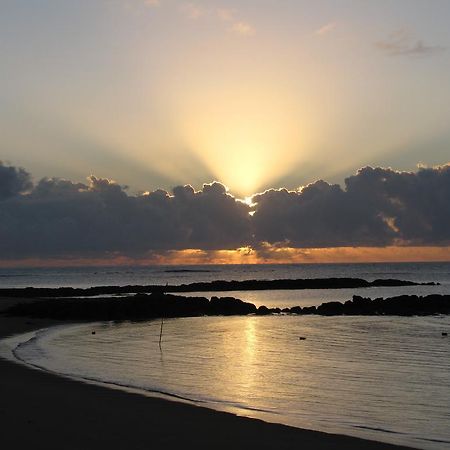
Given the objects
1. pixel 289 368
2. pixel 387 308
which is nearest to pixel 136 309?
pixel 387 308

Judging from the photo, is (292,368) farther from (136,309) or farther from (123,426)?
(136,309)

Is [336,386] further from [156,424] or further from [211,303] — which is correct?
[211,303]

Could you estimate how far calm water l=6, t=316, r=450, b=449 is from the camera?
15.1 m

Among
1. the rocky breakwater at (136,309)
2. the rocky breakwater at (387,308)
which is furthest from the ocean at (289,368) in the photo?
the rocky breakwater at (387,308)

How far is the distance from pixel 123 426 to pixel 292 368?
10456 mm

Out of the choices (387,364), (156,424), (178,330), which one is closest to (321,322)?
(178,330)

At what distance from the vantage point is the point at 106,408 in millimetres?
15156

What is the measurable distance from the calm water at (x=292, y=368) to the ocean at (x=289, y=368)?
35 millimetres

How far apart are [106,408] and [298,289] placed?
91.8 metres

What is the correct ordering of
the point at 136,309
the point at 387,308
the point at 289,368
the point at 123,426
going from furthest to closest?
the point at 387,308
the point at 136,309
the point at 289,368
the point at 123,426

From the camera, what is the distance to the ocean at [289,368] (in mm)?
15102

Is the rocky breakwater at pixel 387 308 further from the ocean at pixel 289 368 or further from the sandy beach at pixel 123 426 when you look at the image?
the sandy beach at pixel 123 426

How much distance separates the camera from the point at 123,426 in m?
13.4

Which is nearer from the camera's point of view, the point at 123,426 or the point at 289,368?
the point at 123,426
